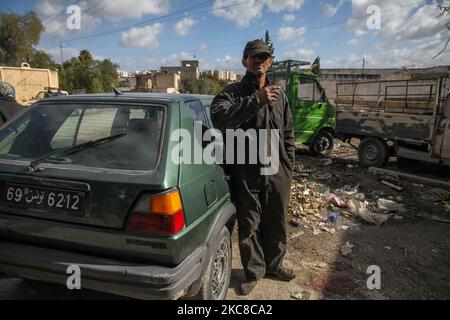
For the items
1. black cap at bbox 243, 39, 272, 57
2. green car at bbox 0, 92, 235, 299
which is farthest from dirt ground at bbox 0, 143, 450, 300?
black cap at bbox 243, 39, 272, 57

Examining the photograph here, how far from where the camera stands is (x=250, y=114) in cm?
238

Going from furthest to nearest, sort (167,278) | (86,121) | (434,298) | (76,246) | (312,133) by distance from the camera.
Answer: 1. (312,133)
2. (434,298)
3. (86,121)
4. (76,246)
5. (167,278)

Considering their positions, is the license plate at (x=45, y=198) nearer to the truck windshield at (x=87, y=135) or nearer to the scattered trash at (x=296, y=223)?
the truck windshield at (x=87, y=135)

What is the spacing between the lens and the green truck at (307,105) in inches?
316

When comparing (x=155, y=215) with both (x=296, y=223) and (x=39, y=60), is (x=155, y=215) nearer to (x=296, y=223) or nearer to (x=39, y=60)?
(x=296, y=223)

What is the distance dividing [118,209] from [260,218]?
1.37m

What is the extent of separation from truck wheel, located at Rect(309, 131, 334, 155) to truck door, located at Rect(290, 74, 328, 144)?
0.94 feet

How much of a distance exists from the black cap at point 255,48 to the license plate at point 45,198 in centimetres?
167

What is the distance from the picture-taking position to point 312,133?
28.3ft

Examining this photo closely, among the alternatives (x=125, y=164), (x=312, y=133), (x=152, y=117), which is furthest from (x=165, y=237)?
(x=312, y=133)

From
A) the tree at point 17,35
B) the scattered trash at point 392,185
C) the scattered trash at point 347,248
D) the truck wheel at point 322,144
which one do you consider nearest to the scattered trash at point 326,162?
the truck wheel at point 322,144

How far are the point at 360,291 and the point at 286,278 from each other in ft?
2.21

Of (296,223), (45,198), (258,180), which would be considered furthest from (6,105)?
(296,223)
